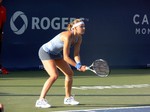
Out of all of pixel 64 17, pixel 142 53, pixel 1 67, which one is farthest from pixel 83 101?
pixel 142 53

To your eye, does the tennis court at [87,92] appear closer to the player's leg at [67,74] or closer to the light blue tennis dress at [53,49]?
the player's leg at [67,74]

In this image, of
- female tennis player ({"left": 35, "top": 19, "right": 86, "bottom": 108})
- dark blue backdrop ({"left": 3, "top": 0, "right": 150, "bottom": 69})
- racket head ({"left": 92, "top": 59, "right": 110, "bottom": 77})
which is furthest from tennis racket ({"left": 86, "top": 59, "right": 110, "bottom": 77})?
dark blue backdrop ({"left": 3, "top": 0, "right": 150, "bottom": 69})

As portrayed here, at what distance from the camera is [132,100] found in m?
9.51

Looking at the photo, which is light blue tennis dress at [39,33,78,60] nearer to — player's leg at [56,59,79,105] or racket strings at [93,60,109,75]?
player's leg at [56,59,79,105]

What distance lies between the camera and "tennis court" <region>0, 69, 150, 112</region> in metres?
8.63

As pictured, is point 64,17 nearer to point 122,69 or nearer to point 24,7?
point 24,7

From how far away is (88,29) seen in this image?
15.0m

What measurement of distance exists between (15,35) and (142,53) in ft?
13.8

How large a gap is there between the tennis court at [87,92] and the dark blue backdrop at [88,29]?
31.7 inches

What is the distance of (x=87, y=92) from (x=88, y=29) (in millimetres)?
4846

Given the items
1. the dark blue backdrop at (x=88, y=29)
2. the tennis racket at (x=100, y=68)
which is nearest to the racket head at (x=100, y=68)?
the tennis racket at (x=100, y=68)

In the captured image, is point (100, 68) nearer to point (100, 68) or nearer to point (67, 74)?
point (100, 68)

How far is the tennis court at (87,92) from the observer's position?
8633 millimetres

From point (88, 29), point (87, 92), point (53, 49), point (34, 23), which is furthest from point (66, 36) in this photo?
point (88, 29)
